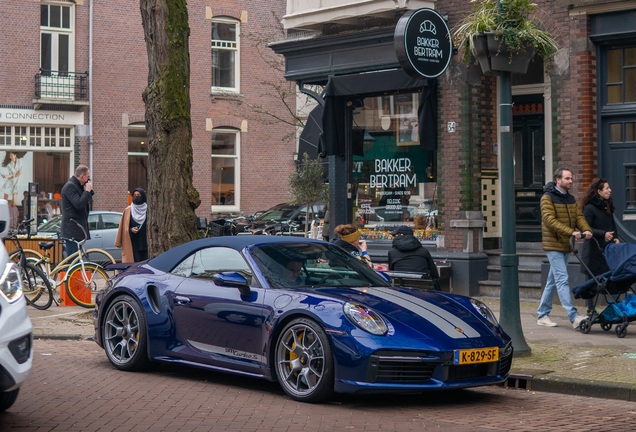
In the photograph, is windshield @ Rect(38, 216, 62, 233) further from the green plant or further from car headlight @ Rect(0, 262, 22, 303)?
car headlight @ Rect(0, 262, 22, 303)

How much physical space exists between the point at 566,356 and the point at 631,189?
15.9ft

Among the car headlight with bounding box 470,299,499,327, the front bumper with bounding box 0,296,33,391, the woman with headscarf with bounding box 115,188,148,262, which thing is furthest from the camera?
the woman with headscarf with bounding box 115,188,148,262

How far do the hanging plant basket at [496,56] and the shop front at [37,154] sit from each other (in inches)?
846

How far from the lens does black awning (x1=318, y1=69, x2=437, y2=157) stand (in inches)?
544

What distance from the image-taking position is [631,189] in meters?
12.1

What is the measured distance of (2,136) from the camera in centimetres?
2708

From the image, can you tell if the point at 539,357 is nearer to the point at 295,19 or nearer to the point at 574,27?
the point at 574,27

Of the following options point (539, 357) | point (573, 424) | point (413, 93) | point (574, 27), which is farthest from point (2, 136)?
point (573, 424)

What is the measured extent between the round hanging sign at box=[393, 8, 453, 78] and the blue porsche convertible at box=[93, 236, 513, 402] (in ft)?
18.4

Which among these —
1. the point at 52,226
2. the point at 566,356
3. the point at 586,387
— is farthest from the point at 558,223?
the point at 52,226

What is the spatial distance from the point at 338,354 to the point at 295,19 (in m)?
Result: 10.3

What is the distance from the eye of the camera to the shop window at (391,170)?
14.3 meters

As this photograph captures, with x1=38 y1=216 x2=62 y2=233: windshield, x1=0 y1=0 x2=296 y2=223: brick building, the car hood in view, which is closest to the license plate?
the car hood

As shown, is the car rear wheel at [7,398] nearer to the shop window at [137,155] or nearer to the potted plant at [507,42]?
the potted plant at [507,42]
